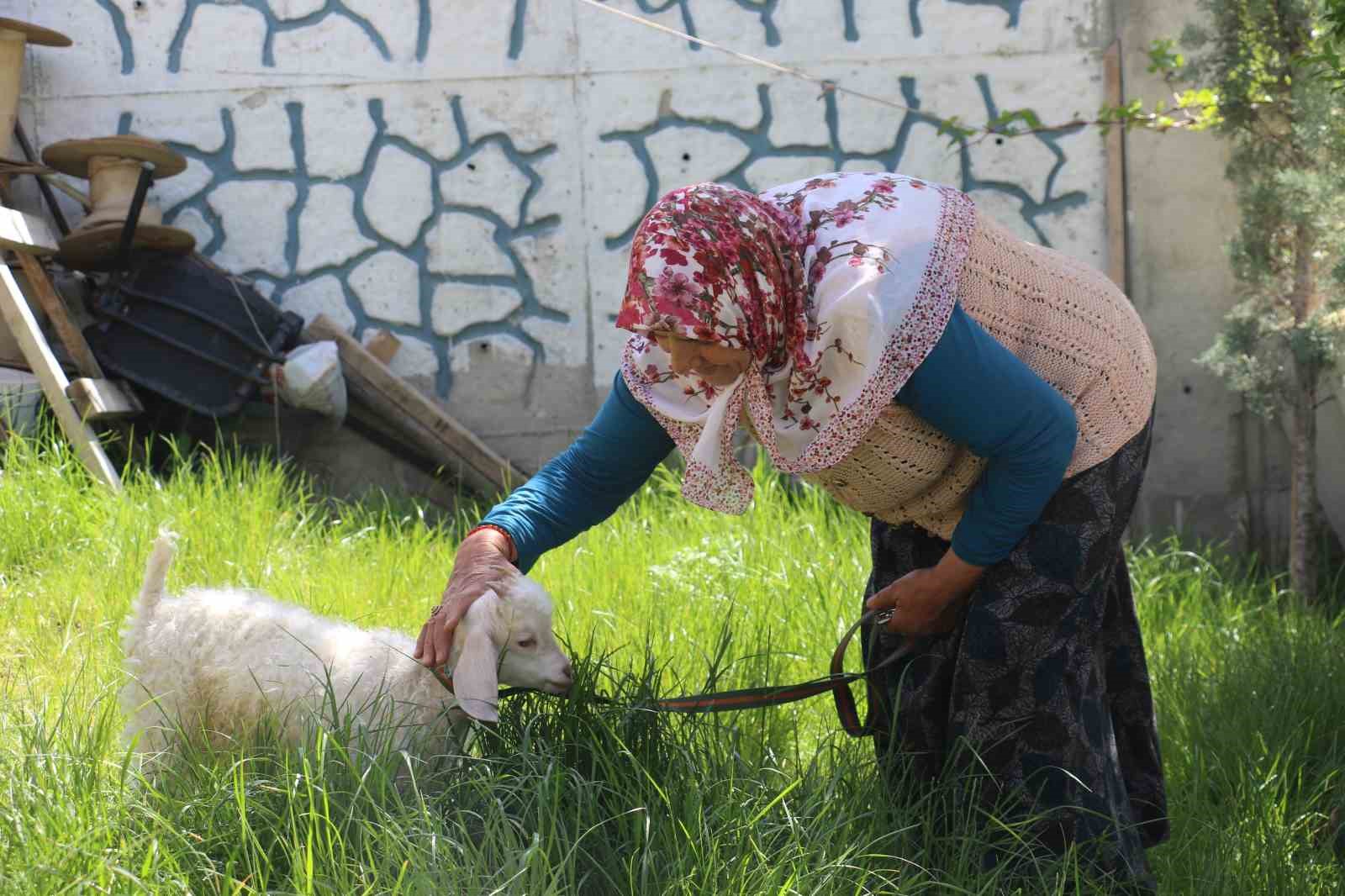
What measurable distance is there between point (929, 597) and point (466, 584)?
3.07 feet

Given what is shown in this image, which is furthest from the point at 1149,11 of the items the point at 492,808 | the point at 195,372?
the point at 492,808

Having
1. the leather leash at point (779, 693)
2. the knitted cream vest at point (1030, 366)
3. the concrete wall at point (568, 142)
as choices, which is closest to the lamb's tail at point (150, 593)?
the leather leash at point (779, 693)

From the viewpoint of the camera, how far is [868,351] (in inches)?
89.7

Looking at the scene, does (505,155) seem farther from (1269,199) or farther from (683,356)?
(683,356)

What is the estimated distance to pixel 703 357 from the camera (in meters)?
2.38

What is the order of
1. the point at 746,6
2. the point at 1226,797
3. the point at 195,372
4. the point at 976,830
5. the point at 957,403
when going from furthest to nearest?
1. the point at 746,6
2. the point at 195,372
3. the point at 1226,797
4. the point at 976,830
5. the point at 957,403

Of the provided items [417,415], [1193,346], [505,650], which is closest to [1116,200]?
[1193,346]

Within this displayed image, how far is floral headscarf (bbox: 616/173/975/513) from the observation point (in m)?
2.26

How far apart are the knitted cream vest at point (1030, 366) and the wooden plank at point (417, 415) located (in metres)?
4.13

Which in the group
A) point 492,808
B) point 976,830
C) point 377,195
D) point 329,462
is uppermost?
point 377,195

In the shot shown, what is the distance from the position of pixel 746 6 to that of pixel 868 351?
4.96 meters

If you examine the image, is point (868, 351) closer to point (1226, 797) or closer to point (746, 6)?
point (1226, 797)

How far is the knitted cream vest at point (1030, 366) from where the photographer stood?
249cm

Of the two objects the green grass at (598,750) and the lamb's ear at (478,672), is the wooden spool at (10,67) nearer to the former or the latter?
the green grass at (598,750)
